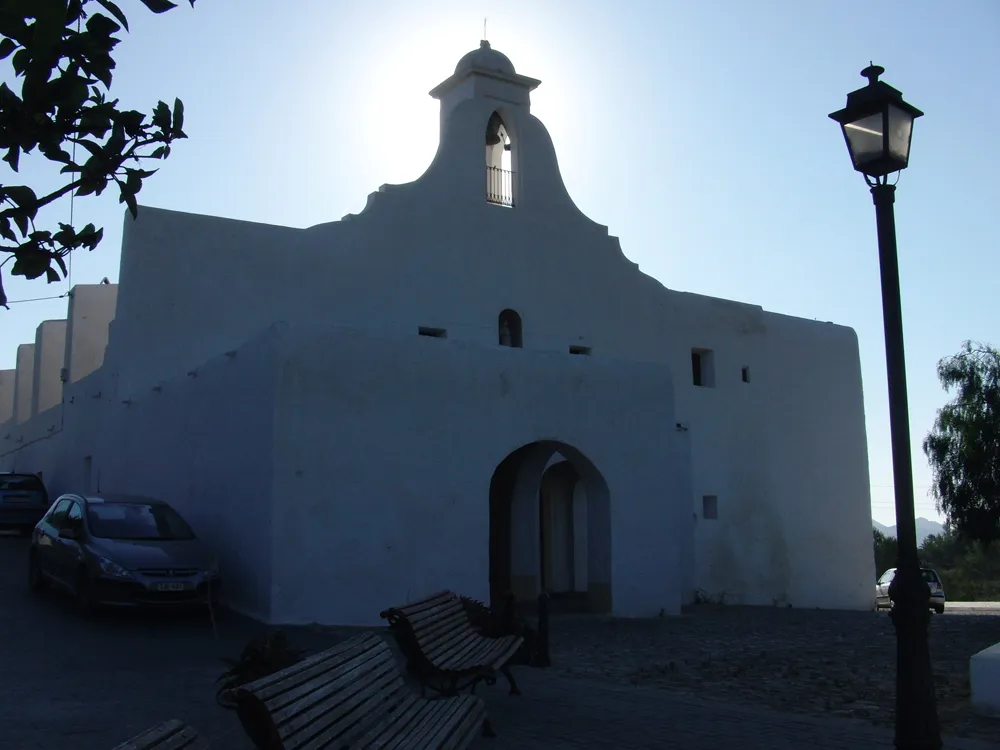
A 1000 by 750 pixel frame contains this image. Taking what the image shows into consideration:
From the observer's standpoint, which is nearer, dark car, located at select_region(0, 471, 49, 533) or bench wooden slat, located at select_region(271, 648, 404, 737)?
bench wooden slat, located at select_region(271, 648, 404, 737)

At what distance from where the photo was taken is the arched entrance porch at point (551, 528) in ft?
56.7

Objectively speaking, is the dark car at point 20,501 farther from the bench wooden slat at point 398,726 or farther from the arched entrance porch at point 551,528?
the bench wooden slat at point 398,726

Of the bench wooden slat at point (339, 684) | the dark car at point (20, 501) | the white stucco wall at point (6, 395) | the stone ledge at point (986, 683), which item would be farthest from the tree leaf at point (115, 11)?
the white stucco wall at point (6, 395)

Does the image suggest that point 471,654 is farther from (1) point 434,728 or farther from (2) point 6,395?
(2) point 6,395

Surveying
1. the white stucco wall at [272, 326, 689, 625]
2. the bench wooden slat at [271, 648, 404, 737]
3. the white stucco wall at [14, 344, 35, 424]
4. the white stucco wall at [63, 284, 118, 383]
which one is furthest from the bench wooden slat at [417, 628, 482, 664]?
the white stucco wall at [14, 344, 35, 424]

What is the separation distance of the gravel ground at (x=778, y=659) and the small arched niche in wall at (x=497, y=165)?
32.8 ft

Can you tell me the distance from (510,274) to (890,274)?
15.7 m

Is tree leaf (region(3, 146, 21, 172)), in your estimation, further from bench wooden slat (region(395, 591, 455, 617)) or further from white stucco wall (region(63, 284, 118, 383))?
white stucco wall (region(63, 284, 118, 383))

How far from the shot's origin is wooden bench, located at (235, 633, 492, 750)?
4.62m

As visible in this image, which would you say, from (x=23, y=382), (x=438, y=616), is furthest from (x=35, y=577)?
(x=23, y=382)

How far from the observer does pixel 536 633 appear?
1075cm

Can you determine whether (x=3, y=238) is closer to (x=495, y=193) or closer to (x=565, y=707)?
(x=565, y=707)

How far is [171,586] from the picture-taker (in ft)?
42.7

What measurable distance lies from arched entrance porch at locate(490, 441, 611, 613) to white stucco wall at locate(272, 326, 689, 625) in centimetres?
26
